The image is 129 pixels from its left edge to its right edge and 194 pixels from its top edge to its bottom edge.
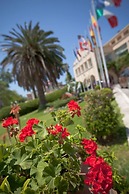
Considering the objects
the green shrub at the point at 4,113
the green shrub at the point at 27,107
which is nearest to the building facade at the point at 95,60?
the green shrub at the point at 27,107

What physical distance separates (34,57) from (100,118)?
16.5 meters

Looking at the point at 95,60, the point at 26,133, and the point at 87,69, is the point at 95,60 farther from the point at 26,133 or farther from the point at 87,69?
the point at 26,133

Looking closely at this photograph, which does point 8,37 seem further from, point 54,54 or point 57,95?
point 57,95

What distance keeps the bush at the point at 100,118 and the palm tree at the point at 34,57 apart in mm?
15224

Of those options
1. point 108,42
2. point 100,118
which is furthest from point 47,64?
point 108,42

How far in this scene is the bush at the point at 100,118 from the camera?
5234 mm

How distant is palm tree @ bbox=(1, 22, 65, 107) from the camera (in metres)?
20.7

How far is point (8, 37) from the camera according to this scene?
21.5m

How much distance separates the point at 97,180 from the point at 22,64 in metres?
20.4

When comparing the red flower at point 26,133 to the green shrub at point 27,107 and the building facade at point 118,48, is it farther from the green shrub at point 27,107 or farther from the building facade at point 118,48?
the building facade at point 118,48

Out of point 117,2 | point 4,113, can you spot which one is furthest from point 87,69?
point 117,2

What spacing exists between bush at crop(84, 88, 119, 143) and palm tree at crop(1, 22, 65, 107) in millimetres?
15224

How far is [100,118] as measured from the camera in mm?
5363

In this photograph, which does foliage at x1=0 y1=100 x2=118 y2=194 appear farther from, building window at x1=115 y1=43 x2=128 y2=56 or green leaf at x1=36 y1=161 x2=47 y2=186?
building window at x1=115 y1=43 x2=128 y2=56
